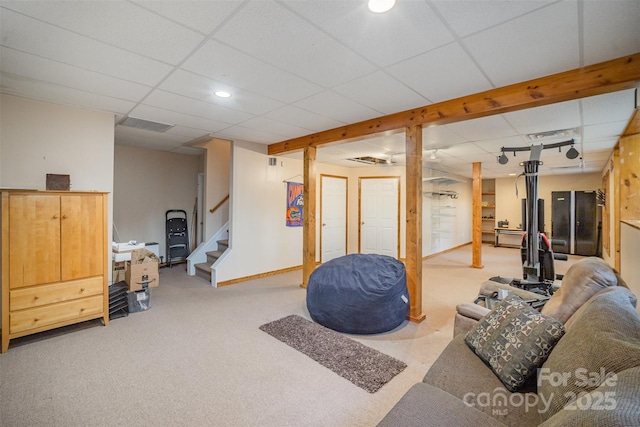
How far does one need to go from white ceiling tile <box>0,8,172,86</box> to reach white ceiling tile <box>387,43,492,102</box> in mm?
1998

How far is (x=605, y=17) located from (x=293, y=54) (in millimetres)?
1912

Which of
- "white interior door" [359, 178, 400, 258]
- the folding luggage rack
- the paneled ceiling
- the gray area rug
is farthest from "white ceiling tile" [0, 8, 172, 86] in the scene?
"white interior door" [359, 178, 400, 258]

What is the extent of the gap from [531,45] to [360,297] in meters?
2.52

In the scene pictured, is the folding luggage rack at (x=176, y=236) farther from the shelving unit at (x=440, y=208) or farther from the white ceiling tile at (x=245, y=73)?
the shelving unit at (x=440, y=208)

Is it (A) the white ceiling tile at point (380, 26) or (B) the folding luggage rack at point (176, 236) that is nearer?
(A) the white ceiling tile at point (380, 26)

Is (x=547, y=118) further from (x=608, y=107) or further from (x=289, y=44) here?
(x=289, y=44)

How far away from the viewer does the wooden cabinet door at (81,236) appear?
9.55 ft

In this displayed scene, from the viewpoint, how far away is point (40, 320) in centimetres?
277

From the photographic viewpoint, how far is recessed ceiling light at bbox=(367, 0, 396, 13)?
1543mm

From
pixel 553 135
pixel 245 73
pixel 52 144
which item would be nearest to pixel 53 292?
pixel 52 144

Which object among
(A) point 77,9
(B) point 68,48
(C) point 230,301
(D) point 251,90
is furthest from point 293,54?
(C) point 230,301

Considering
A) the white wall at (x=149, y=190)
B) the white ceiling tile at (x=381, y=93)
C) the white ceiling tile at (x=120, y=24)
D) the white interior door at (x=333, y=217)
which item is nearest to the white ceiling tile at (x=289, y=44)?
the white ceiling tile at (x=381, y=93)

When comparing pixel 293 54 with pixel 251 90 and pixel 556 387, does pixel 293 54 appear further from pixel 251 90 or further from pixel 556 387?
pixel 556 387

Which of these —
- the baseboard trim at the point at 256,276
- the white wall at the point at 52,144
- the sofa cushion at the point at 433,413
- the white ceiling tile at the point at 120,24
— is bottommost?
the baseboard trim at the point at 256,276
